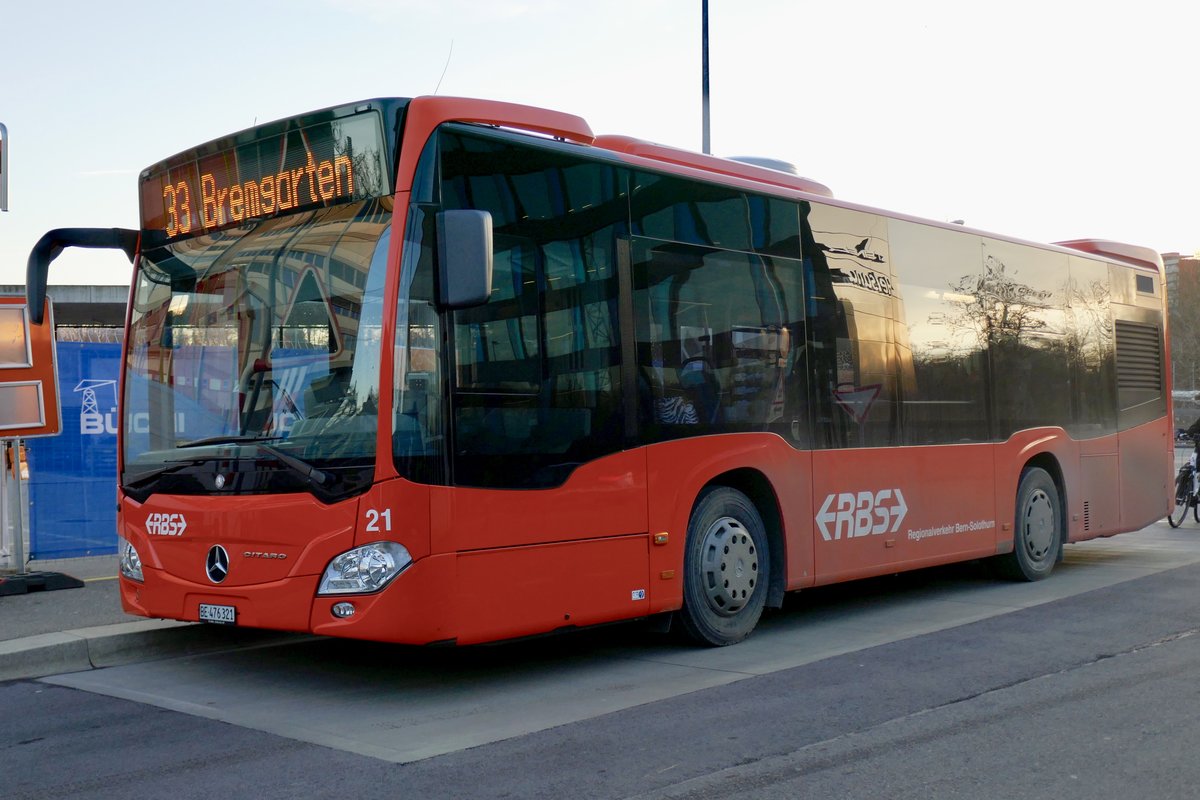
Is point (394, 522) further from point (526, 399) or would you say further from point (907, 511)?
point (907, 511)

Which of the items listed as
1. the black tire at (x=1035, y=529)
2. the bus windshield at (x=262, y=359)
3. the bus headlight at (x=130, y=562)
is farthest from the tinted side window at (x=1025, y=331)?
the bus headlight at (x=130, y=562)

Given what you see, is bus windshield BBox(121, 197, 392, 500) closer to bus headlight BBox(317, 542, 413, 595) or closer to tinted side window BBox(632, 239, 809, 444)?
bus headlight BBox(317, 542, 413, 595)

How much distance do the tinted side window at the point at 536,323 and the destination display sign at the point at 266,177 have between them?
48 centimetres

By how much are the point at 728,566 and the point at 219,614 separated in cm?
330

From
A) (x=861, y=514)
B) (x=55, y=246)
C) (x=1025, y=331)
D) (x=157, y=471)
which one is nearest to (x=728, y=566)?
(x=861, y=514)

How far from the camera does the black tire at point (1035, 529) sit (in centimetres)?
1171

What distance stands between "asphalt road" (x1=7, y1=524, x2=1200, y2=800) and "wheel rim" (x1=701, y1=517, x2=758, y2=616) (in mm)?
342

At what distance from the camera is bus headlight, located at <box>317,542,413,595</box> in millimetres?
6352

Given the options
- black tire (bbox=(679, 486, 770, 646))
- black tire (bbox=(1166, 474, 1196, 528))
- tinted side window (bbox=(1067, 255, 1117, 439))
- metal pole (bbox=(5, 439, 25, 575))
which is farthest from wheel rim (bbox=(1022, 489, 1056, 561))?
metal pole (bbox=(5, 439, 25, 575))

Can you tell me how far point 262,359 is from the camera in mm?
6887

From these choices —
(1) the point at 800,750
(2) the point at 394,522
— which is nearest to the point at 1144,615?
(1) the point at 800,750

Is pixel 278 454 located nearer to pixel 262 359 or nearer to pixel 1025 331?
pixel 262 359

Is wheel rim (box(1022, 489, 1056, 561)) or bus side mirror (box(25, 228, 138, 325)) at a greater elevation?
bus side mirror (box(25, 228, 138, 325))

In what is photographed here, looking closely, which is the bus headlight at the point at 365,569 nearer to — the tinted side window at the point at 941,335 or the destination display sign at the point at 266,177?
the destination display sign at the point at 266,177
